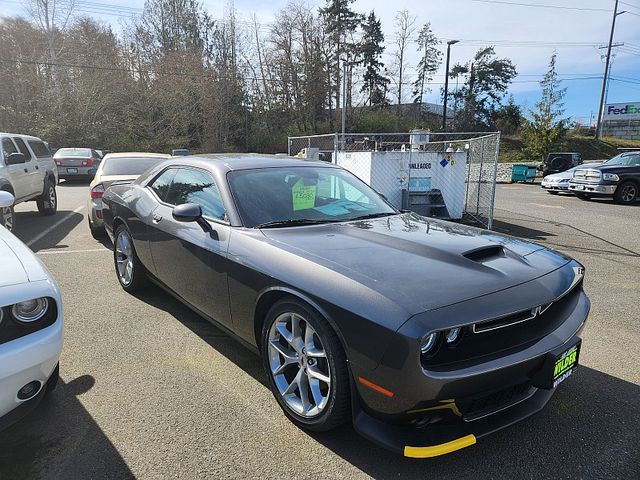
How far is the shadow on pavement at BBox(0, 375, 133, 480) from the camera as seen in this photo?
2.21 metres

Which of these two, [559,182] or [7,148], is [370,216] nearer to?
[7,148]

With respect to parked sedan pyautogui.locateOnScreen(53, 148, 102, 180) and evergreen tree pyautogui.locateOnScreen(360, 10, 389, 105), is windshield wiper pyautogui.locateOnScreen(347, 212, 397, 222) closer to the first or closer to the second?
parked sedan pyautogui.locateOnScreen(53, 148, 102, 180)

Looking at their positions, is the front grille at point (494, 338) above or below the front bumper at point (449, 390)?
above

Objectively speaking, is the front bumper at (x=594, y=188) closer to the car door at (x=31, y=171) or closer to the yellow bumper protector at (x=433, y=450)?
the yellow bumper protector at (x=433, y=450)

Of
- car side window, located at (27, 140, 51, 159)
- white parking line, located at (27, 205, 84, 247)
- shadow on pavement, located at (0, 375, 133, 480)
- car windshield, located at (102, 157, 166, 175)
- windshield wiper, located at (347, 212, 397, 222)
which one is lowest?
white parking line, located at (27, 205, 84, 247)

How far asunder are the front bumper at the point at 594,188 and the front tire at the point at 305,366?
14.9m

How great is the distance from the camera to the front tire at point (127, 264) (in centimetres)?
458

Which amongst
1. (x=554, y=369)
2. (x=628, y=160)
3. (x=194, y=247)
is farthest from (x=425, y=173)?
(x=628, y=160)

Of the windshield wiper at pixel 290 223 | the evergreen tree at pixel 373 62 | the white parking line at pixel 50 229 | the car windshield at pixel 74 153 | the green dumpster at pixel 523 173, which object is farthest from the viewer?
the evergreen tree at pixel 373 62

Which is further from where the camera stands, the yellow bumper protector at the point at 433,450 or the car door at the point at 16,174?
the car door at the point at 16,174

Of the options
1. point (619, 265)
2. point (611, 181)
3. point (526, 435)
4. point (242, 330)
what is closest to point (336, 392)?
point (242, 330)

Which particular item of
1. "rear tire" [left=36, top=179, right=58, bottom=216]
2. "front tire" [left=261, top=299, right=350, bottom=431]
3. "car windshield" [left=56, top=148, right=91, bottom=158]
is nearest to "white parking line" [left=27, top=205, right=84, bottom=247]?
"rear tire" [left=36, top=179, right=58, bottom=216]

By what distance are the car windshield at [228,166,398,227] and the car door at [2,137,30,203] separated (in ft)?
21.4

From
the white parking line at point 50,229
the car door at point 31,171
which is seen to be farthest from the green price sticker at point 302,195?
the car door at point 31,171
